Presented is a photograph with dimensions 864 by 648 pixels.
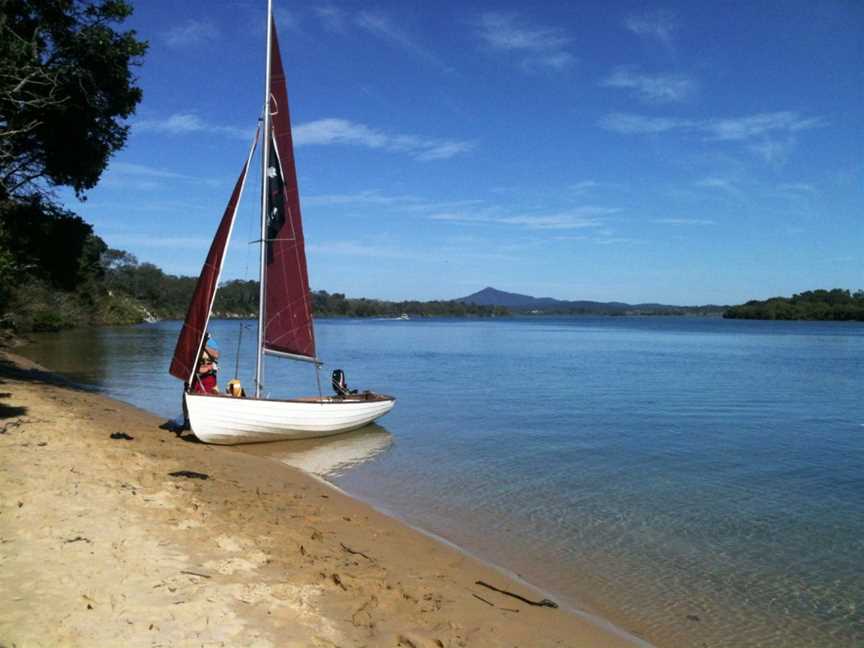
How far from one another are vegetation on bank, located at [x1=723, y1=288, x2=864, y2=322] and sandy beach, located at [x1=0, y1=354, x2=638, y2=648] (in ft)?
475

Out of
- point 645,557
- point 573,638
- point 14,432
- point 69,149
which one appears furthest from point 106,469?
point 69,149

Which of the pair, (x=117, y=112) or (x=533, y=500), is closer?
(x=533, y=500)

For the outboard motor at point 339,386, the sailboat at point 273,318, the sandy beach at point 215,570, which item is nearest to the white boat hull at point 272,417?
the sailboat at point 273,318

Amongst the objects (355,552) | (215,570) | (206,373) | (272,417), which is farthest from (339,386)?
(215,570)

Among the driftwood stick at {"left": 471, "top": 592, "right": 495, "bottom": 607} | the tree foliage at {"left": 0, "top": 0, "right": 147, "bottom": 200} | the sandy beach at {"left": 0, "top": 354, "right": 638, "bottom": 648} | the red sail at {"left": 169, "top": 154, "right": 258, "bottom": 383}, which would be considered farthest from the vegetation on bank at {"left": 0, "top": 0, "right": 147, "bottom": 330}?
the driftwood stick at {"left": 471, "top": 592, "right": 495, "bottom": 607}

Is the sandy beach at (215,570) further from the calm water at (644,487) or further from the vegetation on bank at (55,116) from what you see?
the vegetation on bank at (55,116)

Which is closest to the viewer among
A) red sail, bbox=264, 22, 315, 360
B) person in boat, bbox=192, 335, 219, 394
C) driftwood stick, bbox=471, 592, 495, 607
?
driftwood stick, bbox=471, 592, 495, 607

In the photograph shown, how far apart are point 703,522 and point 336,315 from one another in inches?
6920

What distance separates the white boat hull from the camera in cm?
1238

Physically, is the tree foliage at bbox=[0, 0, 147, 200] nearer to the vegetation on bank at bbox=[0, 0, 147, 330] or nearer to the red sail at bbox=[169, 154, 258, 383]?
the vegetation on bank at bbox=[0, 0, 147, 330]

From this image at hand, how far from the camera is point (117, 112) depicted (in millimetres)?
15422

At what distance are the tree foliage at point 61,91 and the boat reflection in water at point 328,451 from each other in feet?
25.4

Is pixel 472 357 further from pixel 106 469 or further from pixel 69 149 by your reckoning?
pixel 106 469

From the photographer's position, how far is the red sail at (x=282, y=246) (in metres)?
14.4
